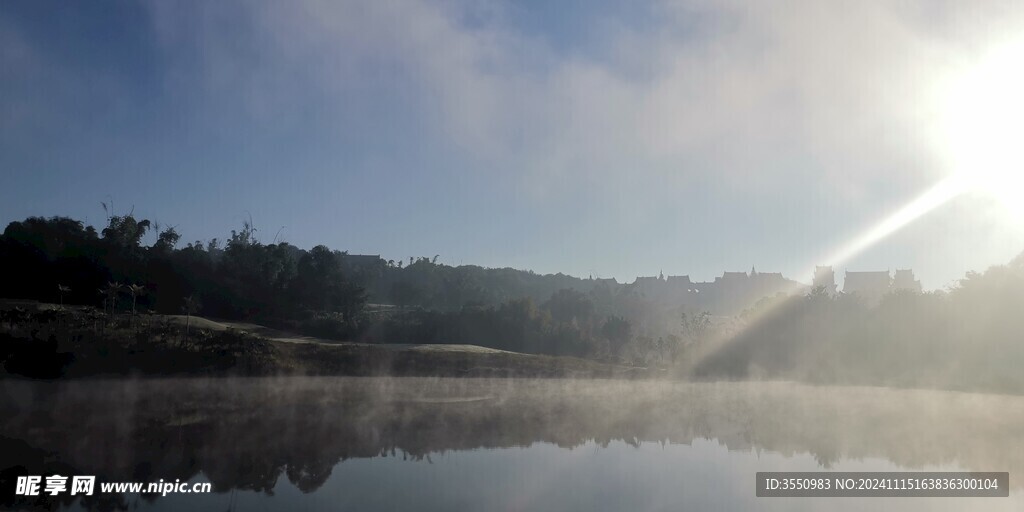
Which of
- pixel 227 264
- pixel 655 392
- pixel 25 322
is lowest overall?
pixel 655 392

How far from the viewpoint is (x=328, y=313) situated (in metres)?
64.8

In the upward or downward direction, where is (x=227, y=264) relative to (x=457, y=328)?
upward

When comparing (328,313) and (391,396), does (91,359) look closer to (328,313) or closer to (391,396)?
(391,396)

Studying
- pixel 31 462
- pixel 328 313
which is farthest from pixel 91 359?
pixel 328 313

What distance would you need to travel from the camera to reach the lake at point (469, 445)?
11531mm

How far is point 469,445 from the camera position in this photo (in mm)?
16891

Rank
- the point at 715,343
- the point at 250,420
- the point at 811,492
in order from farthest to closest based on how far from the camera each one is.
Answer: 1. the point at 715,343
2. the point at 250,420
3. the point at 811,492

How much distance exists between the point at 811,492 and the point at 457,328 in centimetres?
5357

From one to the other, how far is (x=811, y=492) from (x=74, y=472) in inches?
528

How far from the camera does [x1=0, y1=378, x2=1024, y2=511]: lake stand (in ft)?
37.8

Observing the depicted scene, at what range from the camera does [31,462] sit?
42.8 ft

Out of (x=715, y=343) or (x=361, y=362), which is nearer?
(x=361, y=362)

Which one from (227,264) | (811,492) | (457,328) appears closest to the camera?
(811,492)

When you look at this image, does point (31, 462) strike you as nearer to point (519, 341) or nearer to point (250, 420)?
point (250, 420)
